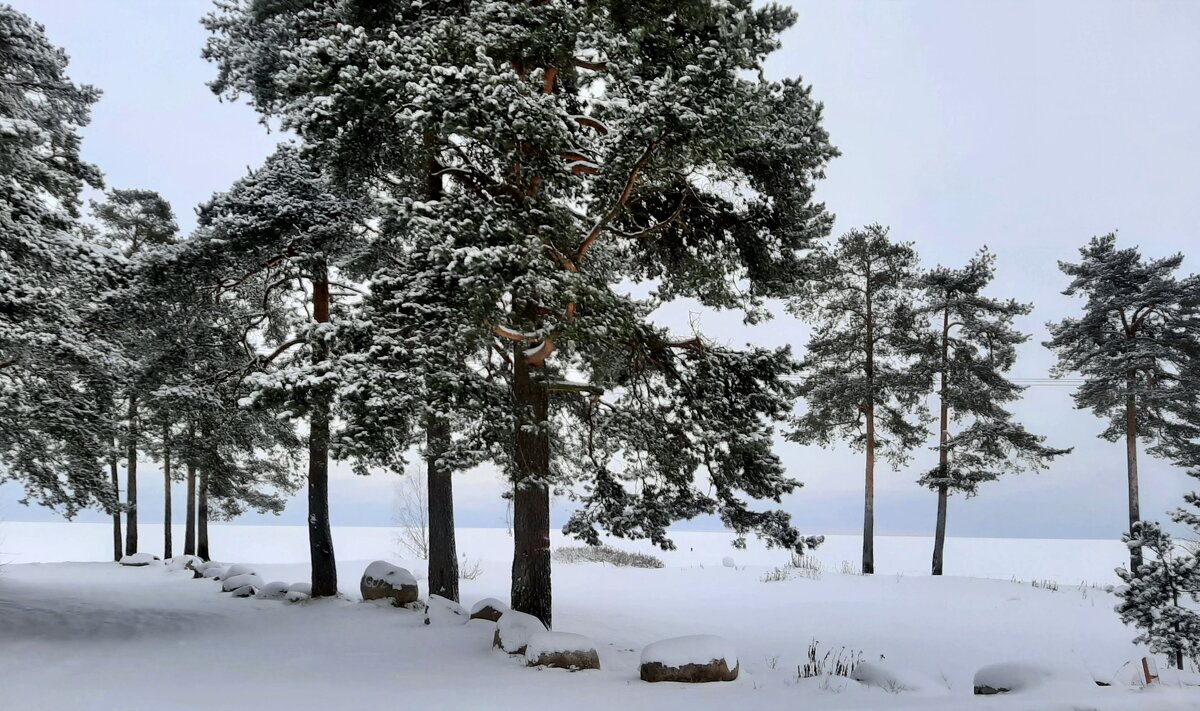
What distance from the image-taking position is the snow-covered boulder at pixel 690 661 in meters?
7.89

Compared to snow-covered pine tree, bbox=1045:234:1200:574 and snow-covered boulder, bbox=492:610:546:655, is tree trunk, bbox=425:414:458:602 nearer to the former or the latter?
snow-covered boulder, bbox=492:610:546:655

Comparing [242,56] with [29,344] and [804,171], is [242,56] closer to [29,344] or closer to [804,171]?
[29,344]

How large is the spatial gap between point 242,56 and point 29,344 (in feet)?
18.1

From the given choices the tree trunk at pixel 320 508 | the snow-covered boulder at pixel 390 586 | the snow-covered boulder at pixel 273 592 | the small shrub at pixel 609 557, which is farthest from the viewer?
the small shrub at pixel 609 557

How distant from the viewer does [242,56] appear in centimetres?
1215

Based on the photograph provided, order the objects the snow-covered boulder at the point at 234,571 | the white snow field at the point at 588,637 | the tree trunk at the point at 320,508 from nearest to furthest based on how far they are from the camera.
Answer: the white snow field at the point at 588,637 → the tree trunk at the point at 320,508 → the snow-covered boulder at the point at 234,571

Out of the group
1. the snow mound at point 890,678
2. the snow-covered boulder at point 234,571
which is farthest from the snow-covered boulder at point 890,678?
the snow-covered boulder at point 234,571

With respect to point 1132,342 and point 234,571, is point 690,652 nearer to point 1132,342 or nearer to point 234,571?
point 234,571

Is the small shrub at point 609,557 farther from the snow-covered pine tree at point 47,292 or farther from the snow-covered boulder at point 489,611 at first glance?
the snow-covered pine tree at point 47,292

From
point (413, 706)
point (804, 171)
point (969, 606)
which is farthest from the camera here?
point (969, 606)

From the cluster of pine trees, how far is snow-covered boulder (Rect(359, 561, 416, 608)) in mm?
715

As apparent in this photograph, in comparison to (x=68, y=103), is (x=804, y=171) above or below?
below

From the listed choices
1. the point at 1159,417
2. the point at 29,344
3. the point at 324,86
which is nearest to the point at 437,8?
the point at 324,86

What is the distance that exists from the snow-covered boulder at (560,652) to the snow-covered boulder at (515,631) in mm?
369
